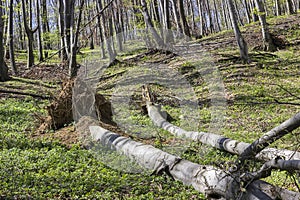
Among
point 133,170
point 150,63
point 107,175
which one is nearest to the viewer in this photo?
point 107,175

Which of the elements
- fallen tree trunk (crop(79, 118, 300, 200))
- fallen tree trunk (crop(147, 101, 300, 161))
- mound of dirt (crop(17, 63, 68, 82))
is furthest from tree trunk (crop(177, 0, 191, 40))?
fallen tree trunk (crop(79, 118, 300, 200))

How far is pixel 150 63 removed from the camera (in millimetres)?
20000

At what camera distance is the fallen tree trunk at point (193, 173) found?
3.97m

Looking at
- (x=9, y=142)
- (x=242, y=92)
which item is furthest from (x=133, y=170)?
(x=242, y=92)

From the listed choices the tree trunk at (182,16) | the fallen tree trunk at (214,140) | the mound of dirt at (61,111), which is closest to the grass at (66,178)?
the mound of dirt at (61,111)

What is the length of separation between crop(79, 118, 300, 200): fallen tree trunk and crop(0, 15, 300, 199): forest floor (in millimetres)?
218

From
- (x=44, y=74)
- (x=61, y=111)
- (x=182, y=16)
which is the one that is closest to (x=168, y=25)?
(x=182, y=16)

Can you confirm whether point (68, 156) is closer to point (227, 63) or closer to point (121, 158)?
point (121, 158)

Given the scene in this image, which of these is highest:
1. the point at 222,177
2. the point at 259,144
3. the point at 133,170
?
the point at 259,144

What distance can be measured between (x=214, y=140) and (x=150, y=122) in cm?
355

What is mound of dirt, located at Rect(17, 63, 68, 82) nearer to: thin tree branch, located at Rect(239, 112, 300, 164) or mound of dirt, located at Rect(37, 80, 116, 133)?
mound of dirt, located at Rect(37, 80, 116, 133)

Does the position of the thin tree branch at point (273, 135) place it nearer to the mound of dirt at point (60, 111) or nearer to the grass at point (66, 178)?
the grass at point (66, 178)

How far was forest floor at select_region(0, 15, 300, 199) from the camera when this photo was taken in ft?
Result: 17.1

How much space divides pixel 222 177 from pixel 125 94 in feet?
36.8
